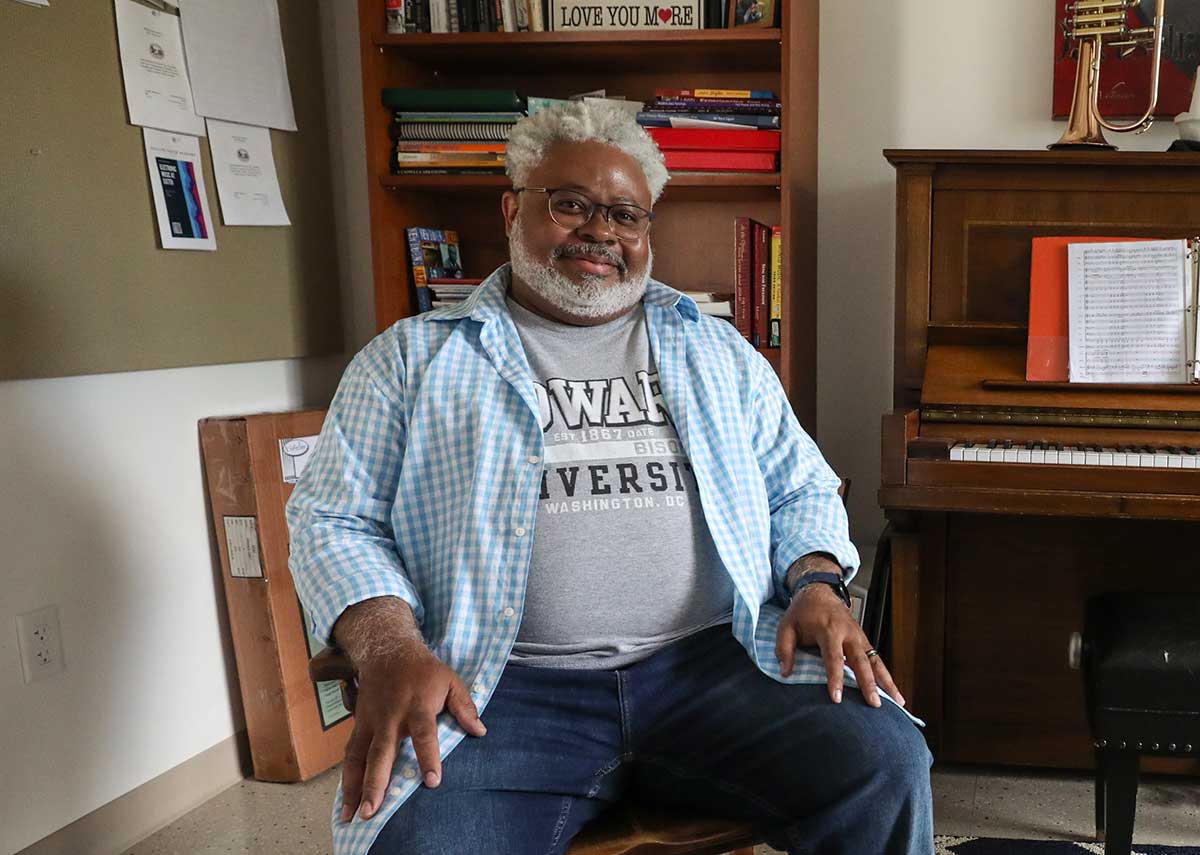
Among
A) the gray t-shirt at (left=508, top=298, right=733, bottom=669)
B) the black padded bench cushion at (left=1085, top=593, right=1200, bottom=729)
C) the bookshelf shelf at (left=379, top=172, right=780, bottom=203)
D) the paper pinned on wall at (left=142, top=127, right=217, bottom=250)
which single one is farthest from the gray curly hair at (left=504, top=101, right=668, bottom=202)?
the black padded bench cushion at (left=1085, top=593, right=1200, bottom=729)

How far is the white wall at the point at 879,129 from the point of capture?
102 inches

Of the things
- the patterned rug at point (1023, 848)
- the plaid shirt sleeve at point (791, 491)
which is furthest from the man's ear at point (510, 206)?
the patterned rug at point (1023, 848)

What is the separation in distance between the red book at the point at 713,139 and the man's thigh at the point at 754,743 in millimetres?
1362

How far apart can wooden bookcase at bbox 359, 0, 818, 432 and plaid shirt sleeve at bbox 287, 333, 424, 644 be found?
Result: 105 cm

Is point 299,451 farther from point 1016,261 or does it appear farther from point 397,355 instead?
point 1016,261

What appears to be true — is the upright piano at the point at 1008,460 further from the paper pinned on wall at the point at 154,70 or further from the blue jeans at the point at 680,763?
the paper pinned on wall at the point at 154,70

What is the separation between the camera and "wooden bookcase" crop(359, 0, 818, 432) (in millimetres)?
2398

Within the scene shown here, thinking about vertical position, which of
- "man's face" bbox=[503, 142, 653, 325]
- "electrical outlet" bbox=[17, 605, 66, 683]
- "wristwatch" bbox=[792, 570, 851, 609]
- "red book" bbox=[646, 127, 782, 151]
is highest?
"red book" bbox=[646, 127, 782, 151]

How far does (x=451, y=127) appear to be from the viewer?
2.50 meters

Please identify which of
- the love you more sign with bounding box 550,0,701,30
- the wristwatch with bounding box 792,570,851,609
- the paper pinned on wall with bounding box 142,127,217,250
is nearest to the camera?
the wristwatch with bounding box 792,570,851,609

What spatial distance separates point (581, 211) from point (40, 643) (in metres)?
1.26

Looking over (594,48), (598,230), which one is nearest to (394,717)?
(598,230)

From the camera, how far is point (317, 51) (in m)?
2.80

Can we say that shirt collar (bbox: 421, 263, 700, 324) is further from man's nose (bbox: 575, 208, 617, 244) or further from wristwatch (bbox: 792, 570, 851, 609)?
wristwatch (bbox: 792, 570, 851, 609)
